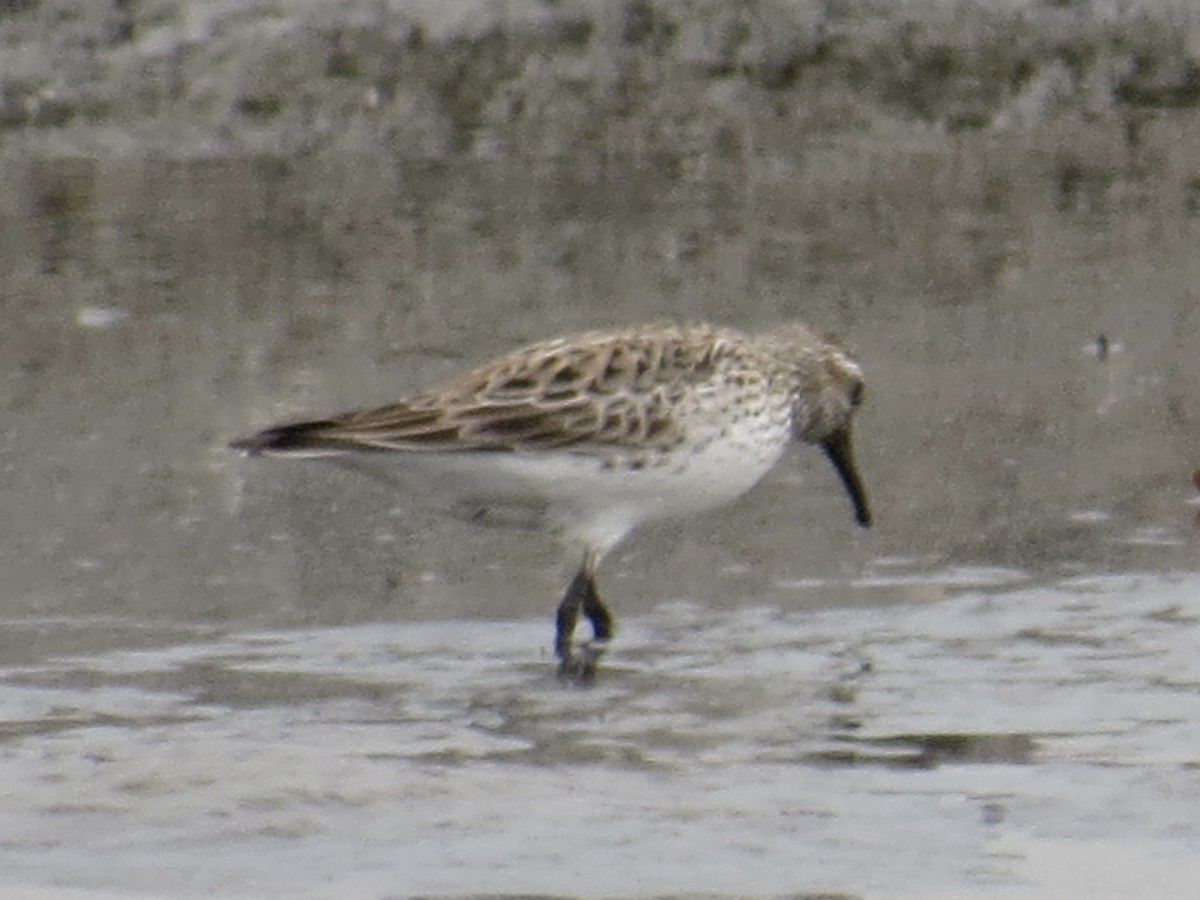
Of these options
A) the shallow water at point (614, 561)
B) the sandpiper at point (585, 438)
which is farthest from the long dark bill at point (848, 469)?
the sandpiper at point (585, 438)

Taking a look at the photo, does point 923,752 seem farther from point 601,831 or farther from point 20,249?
point 20,249

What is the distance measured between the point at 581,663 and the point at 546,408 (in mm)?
682

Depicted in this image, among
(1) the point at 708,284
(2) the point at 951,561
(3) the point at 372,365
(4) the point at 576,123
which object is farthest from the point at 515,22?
(2) the point at 951,561

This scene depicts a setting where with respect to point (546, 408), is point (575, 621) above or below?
below

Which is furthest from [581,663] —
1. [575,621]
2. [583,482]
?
[583,482]

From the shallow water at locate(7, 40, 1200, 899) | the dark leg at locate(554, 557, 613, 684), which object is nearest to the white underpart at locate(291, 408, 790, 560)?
the dark leg at locate(554, 557, 613, 684)

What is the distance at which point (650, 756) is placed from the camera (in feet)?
20.5

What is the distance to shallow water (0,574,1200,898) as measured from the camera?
18.0 ft

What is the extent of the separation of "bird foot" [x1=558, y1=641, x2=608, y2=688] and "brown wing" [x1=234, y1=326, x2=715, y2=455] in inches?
19.2

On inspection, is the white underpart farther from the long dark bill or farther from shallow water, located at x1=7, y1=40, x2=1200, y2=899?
the long dark bill

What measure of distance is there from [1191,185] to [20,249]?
14.8 ft

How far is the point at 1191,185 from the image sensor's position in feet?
39.1

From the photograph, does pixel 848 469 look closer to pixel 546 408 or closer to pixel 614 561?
pixel 614 561

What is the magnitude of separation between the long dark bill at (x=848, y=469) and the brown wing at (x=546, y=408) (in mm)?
626
